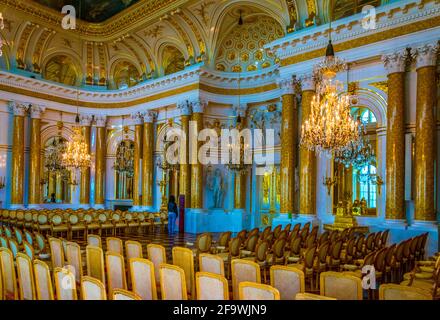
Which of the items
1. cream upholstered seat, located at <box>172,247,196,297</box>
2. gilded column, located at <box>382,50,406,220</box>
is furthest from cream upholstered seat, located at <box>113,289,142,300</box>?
gilded column, located at <box>382,50,406,220</box>

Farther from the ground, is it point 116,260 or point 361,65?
point 361,65

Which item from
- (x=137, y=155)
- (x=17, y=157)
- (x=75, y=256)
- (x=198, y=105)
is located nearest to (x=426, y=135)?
(x=198, y=105)

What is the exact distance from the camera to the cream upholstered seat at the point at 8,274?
14.8ft

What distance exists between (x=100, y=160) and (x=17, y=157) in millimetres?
3868

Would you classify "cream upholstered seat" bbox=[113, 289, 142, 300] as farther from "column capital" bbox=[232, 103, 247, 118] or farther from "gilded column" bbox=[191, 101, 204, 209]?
"column capital" bbox=[232, 103, 247, 118]

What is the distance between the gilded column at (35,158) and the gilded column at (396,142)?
1465 centimetres

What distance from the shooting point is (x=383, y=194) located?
417 inches

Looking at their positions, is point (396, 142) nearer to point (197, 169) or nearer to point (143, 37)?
point (197, 169)

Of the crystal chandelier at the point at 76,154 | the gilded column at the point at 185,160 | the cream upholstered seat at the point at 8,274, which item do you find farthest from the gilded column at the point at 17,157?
the cream upholstered seat at the point at 8,274

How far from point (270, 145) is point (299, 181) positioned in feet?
10.5

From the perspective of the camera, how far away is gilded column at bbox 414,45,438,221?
9.34 m

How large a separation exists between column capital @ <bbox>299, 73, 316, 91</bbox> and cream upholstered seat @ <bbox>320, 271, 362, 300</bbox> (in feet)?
29.8

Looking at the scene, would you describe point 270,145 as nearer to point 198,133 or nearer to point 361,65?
point 198,133
